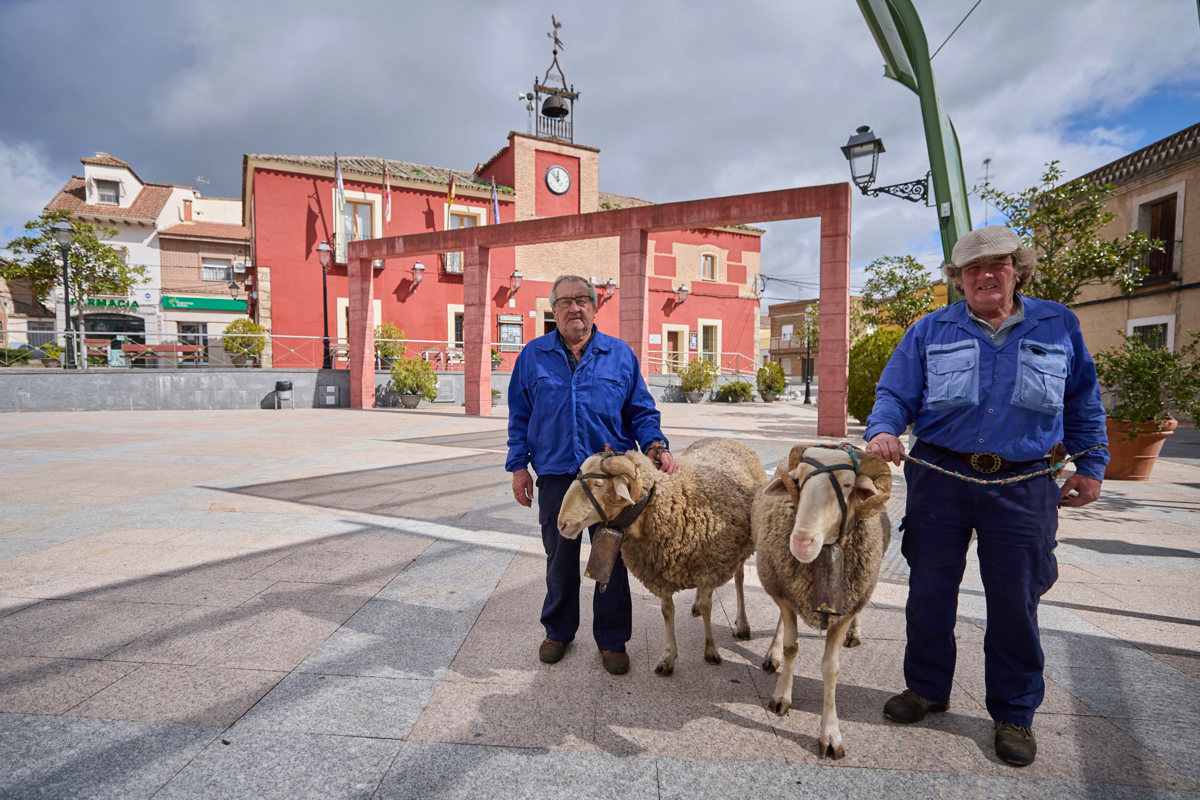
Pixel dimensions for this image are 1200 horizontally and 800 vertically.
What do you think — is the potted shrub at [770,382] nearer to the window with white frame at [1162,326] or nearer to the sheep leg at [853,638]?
the window with white frame at [1162,326]

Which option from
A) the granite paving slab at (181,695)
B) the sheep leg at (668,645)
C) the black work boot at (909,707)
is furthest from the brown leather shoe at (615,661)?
the granite paving slab at (181,695)

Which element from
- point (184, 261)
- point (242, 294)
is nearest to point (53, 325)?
point (184, 261)

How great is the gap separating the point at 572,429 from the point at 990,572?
1.87 meters

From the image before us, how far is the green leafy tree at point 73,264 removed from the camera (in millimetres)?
24406

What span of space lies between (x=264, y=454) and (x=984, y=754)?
381 inches

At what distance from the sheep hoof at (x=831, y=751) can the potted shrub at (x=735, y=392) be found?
2240 centimetres

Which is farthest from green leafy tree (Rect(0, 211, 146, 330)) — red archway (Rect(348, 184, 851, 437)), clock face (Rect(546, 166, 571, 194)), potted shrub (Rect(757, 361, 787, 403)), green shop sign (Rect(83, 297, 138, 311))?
potted shrub (Rect(757, 361, 787, 403))

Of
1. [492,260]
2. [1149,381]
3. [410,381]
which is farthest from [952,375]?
[492,260]

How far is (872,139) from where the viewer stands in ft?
22.7

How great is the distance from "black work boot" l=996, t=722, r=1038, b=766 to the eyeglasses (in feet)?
8.23

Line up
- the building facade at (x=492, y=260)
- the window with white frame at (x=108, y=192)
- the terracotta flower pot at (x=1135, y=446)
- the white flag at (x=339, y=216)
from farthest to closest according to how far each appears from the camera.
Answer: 1. the window with white frame at (x=108, y=192)
2. the building facade at (x=492, y=260)
3. the white flag at (x=339, y=216)
4. the terracotta flower pot at (x=1135, y=446)

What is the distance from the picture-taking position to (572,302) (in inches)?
116

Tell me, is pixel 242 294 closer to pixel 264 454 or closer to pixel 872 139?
pixel 264 454

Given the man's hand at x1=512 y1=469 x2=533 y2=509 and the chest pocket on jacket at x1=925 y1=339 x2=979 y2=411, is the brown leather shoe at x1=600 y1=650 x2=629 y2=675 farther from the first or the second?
the chest pocket on jacket at x1=925 y1=339 x2=979 y2=411
